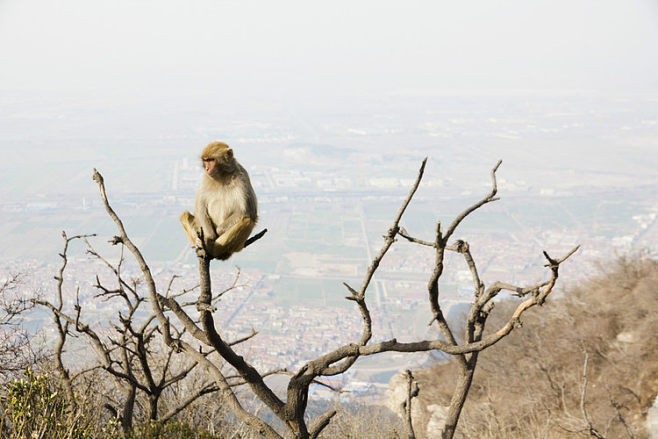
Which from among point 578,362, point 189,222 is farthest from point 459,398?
point 578,362

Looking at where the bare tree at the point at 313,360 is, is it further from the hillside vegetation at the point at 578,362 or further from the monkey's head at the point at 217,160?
the hillside vegetation at the point at 578,362

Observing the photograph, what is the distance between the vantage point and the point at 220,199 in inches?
202

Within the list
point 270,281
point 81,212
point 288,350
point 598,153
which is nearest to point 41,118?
point 81,212

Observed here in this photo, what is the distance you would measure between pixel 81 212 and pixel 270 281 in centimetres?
3932

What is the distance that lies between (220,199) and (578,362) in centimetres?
2050

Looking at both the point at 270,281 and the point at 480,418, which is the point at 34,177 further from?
the point at 480,418

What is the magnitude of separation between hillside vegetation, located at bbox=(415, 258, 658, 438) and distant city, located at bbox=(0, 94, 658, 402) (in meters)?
3.36

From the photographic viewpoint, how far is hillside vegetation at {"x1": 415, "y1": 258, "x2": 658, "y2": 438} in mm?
17797

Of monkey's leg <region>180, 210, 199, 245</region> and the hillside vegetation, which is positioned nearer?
monkey's leg <region>180, 210, 199, 245</region>

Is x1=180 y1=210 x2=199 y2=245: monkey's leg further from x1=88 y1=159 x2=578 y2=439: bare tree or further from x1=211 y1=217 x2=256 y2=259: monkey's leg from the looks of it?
x1=88 y1=159 x2=578 y2=439: bare tree

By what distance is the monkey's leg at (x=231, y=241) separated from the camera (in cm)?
472

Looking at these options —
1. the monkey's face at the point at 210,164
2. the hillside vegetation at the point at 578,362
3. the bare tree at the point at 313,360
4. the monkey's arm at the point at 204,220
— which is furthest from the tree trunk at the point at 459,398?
the hillside vegetation at the point at 578,362

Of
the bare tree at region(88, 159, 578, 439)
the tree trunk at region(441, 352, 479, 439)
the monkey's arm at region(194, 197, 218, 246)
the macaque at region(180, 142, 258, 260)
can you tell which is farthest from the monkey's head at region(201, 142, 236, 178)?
the tree trunk at region(441, 352, 479, 439)

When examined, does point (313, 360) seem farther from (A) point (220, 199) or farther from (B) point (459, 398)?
(A) point (220, 199)
